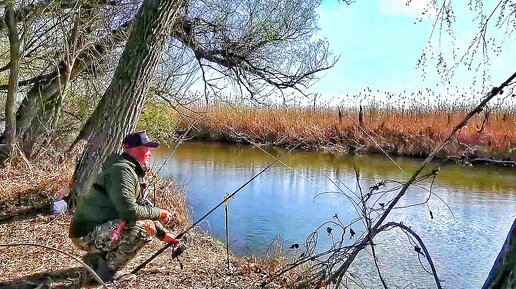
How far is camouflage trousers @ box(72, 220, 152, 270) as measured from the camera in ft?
11.7

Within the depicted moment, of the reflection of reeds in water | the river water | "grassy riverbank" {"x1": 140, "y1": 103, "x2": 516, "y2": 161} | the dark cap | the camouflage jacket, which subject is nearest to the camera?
the camouflage jacket

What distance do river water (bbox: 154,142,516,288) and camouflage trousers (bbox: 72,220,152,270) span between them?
141 cm

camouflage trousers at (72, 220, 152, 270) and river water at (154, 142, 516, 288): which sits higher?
camouflage trousers at (72, 220, 152, 270)

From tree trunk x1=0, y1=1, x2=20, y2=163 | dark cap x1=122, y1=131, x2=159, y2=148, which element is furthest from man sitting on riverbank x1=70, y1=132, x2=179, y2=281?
tree trunk x1=0, y1=1, x2=20, y2=163

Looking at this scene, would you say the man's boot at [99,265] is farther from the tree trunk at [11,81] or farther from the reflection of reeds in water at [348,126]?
the reflection of reeds in water at [348,126]

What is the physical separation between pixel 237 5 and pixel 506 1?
20.4 ft

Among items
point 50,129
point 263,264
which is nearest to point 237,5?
point 50,129

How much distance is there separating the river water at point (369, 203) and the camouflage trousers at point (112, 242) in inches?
55.4

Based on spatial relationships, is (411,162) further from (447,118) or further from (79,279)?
(79,279)

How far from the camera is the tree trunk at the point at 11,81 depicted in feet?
21.1

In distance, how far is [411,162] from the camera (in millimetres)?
15141

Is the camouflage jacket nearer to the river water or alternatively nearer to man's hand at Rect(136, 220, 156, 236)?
man's hand at Rect(136, 220, 156, 236)

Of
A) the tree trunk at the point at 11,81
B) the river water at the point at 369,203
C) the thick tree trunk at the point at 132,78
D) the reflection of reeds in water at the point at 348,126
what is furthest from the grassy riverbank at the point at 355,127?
the thick tree trunk at the point at 132,78

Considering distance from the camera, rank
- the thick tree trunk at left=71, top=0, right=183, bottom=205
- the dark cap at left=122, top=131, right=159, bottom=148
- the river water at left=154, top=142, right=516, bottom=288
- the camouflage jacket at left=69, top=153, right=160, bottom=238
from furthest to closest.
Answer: the river water at left=154, top=142, right=516, bottom=288 → the thick tree trunk at left=71, top=0, right=183, bottom=205 → the dark cap at left=122, top=131, right=159, bottom=148 → the camouflage jacket at left=69, top=153, right=160, bottom=238
